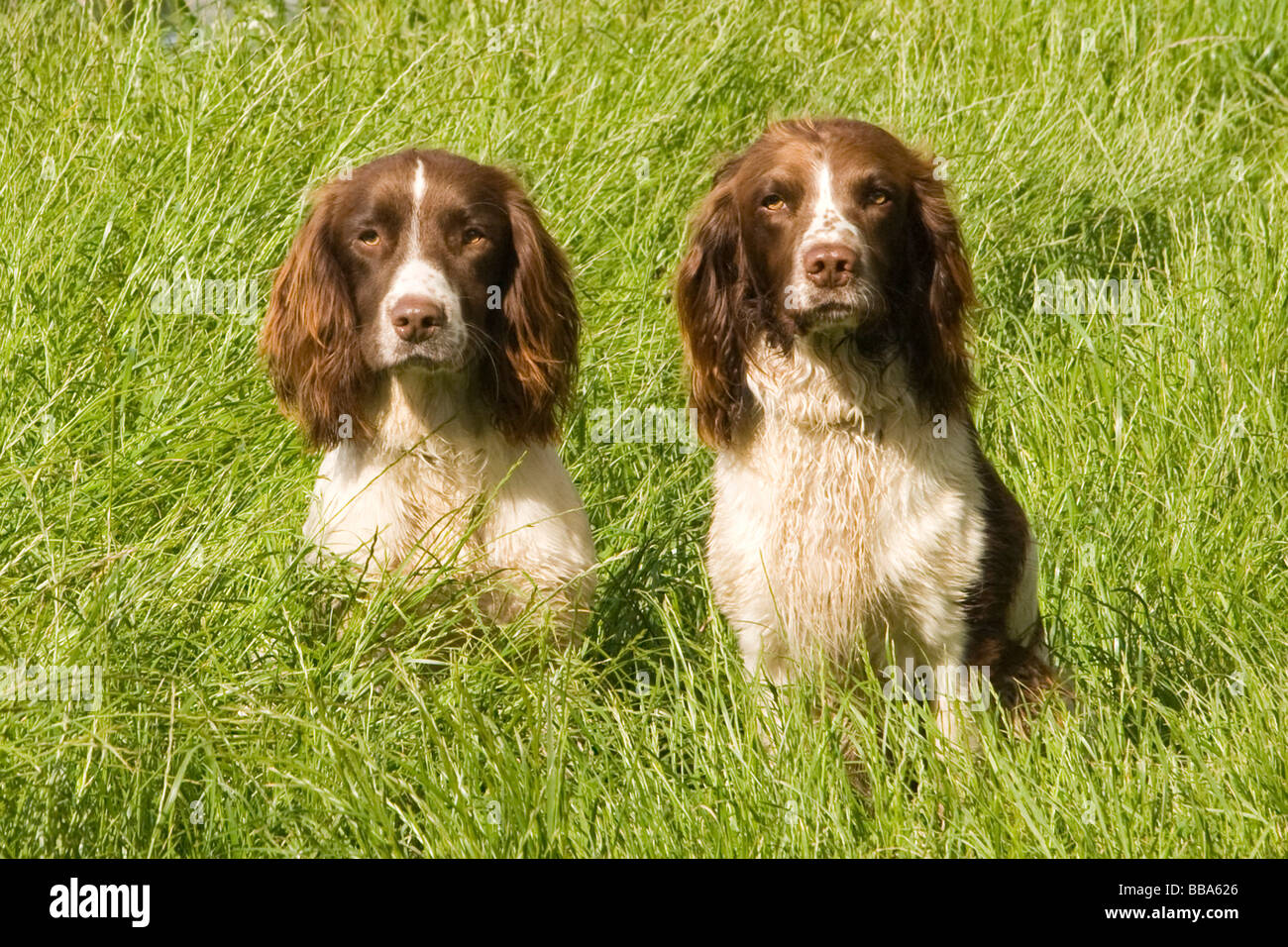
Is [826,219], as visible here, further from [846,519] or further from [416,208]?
[416,208]

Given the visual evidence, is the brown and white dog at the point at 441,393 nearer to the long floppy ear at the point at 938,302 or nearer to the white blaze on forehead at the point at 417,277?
the white blaze on forehead at the point at 417,277

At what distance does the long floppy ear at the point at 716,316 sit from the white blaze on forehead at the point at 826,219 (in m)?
0.27

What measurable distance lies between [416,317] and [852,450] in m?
1.00

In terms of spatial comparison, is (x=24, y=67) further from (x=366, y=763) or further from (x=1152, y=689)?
(x=1152, y=689)

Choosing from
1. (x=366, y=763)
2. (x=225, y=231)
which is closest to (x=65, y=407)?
(x=225, y=231)

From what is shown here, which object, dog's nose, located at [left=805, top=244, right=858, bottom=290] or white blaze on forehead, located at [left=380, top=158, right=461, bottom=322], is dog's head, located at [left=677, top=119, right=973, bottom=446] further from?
white blaze on forehead, located at [left=380, top=158, right=461, bottom=322]

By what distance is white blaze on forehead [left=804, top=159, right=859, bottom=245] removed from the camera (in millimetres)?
3627

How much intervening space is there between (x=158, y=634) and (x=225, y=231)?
1959 millimetres

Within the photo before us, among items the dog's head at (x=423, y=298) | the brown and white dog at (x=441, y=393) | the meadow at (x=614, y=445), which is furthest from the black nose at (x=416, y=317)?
the meadow at (x=614, y=445)

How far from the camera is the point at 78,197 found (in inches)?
210

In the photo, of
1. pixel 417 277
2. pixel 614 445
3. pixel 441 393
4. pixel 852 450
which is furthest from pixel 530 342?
pixel 614 445

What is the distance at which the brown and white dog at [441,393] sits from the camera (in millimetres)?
3969

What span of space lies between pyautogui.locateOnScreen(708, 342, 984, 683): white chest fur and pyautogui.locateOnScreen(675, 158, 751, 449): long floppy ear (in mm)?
59

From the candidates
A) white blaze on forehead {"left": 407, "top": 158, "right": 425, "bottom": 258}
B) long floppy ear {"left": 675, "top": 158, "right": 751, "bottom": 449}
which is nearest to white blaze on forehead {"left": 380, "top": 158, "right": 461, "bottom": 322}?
white blaze on forehead {"left": 407, "top": 158, "right": 425, "bottom": 258}
